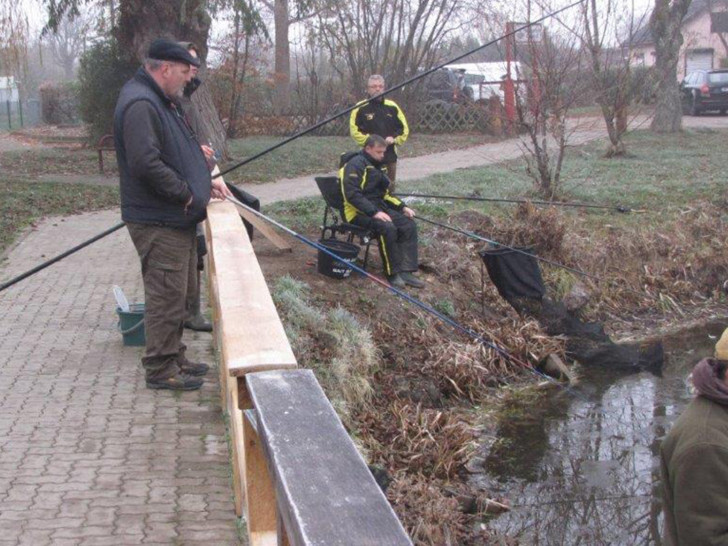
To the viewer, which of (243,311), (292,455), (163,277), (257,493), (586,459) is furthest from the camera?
(586,459)

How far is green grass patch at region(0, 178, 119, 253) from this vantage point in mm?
13055

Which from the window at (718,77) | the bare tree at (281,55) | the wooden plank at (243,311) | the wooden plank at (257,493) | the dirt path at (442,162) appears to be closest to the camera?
the wooden plank at (243,311)

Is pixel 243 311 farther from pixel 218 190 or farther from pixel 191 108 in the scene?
pixel 191 108

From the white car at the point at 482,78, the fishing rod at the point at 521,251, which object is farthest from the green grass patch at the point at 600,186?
the white car at the point at 482,78

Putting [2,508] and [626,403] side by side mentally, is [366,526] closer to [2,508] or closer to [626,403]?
[2,508]

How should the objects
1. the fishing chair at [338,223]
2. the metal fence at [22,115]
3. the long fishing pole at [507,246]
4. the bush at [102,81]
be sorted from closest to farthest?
the fishing chair at [338,223] < the long fishing pole at [507,246] < the bush at [102,81] < the metal fence at [22,115]

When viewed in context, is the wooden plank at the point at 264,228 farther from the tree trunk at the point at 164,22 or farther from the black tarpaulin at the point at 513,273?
the tree trunk at the point at 164,22

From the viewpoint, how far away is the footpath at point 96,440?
4.35 metres

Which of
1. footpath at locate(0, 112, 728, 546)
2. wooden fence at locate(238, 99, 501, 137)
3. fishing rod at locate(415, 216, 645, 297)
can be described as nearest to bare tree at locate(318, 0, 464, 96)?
wooden fence at locate(238, 99, 501, 137)

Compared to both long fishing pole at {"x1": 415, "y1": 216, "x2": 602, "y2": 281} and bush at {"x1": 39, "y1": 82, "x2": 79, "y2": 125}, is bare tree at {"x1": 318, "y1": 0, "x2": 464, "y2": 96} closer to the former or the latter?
bush at {"x1": 39, "y1": 82, "x2": 79, "y2": 125}

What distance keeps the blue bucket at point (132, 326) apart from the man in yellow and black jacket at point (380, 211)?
3.01m

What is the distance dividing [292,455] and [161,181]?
3619 mm

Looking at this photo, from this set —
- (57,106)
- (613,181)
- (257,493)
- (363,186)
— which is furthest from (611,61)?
(57,106)

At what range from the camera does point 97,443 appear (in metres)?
5.31
